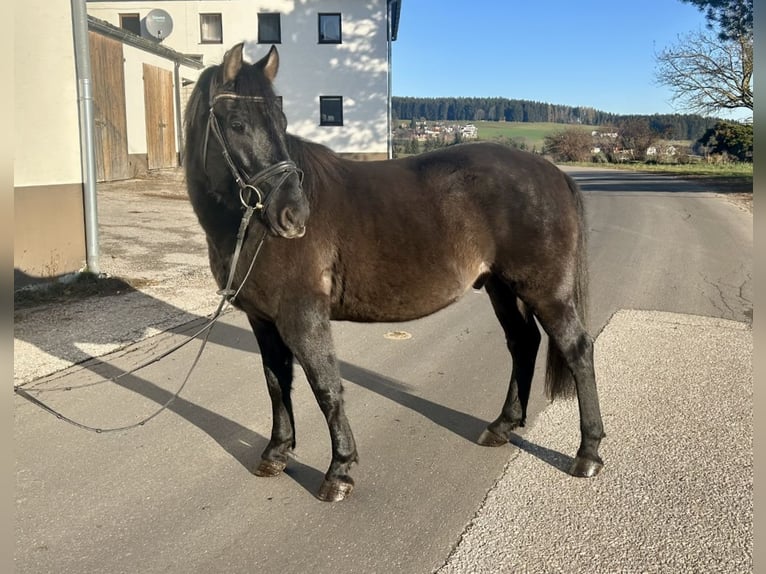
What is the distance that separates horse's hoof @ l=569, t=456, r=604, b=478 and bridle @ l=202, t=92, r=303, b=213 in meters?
2.24

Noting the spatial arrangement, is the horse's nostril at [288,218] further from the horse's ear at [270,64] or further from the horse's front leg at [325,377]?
the horse's ear at [270,64]

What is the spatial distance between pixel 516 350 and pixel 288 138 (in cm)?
207

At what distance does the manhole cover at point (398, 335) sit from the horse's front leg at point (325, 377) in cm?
297

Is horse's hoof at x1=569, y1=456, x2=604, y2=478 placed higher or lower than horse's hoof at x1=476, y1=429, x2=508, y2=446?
higher

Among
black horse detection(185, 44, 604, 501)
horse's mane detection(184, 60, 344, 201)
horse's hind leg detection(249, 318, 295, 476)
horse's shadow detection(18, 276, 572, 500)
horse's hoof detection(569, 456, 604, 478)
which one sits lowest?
horse's shadow detection(18, 276, 572, 500)

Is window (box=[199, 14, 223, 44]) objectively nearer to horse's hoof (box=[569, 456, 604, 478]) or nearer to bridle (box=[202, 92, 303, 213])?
bridle (box=[202, 92, 303, 213])

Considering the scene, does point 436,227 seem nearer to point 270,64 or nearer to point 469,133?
point 270,64

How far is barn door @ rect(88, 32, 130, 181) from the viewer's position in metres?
17.1

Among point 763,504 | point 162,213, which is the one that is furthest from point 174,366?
point 162,213

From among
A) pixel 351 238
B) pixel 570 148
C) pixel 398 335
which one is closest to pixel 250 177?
pixel 351 238

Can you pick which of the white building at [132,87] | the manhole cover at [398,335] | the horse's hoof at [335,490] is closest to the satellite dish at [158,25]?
the white building at [132,87]

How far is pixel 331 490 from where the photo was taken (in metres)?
3.16

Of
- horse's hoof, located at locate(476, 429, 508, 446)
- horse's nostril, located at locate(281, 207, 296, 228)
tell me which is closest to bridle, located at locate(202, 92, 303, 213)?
horse's nostril, located at locate(281, 207, 296, 228)

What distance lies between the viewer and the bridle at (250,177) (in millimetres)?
2820
